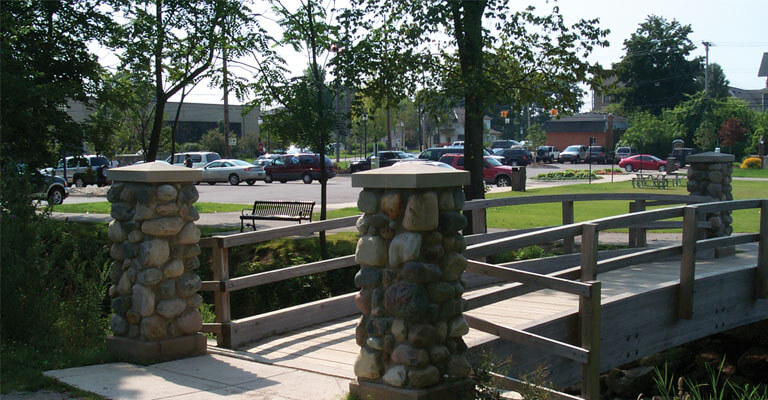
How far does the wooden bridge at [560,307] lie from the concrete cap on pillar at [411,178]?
3.30ft

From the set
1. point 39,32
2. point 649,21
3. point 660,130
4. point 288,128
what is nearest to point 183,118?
point 660,130

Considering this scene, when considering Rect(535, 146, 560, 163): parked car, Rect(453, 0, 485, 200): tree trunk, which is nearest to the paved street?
Rect(453, 0, 485, 200): tree trunk

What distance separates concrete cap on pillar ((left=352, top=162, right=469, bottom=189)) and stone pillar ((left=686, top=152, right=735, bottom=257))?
847 centimetres

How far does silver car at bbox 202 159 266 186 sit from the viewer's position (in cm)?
4253

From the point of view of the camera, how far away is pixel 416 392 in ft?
16.6

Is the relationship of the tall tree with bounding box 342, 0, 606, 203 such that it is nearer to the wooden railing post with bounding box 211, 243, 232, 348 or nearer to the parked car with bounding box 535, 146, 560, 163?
the wooden railing post with bounding box 211, 243, 232, 348

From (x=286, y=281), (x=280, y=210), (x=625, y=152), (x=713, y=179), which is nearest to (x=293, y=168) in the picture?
(x=280, y=210)

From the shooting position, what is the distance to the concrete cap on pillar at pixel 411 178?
5.11 m

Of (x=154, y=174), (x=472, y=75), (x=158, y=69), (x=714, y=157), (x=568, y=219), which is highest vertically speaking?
(x=158, y=69)

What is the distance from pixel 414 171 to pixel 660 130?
2693 inches

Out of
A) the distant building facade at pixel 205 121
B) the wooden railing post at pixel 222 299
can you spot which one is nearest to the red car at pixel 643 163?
the distant building facade at pixel 205 121

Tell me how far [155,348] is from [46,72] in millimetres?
11883

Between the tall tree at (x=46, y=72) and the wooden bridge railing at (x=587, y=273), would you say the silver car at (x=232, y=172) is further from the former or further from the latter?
the wooden bridge railing at (x=587, y=273)

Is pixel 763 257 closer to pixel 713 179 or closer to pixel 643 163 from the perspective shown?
pixel 713 179
